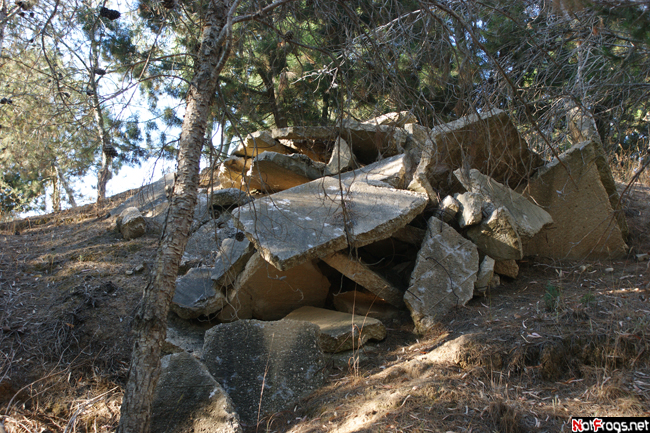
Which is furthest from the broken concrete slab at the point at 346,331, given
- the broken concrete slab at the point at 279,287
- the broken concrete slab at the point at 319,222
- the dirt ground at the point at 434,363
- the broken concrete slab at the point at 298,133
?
the broken concrete slab at the point at 298,133

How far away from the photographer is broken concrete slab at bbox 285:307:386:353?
138 inches

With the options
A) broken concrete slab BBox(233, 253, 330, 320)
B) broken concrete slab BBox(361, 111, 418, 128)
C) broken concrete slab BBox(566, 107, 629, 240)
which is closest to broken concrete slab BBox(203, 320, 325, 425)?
Answer: broken concrete slab BBox(233, 253, 330, 320)

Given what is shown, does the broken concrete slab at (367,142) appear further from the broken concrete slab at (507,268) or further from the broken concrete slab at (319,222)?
the broken concrete slab at (507,268)

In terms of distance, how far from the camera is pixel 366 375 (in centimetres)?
321

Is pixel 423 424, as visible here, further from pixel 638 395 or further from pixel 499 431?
pixel 638 395

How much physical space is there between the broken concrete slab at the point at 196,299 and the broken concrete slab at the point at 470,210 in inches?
103

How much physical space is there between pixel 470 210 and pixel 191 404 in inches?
121

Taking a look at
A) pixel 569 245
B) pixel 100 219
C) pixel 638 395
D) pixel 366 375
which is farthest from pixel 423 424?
pixel 100 219

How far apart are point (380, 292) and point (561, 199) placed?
2495mm

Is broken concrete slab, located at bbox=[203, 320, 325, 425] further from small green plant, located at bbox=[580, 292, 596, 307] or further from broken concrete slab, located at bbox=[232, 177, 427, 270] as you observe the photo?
small green plant, located at bbox=[580, 292, 596, 307]

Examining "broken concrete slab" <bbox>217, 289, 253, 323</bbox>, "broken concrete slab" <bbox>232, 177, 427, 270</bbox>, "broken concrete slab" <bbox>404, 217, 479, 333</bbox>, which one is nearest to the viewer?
"broken concrete slab" <bbox>232, 177, 427, 270</bbox>

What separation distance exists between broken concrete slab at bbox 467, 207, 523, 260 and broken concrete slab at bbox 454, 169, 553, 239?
0.16 m

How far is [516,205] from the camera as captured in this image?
4.35 m

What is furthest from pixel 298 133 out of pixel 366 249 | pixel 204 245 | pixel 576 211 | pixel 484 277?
pixel 576 211
